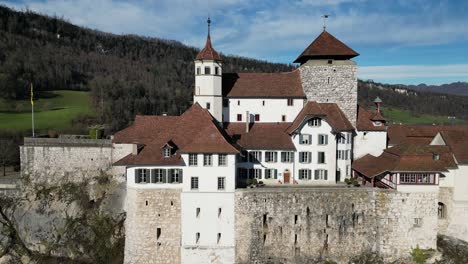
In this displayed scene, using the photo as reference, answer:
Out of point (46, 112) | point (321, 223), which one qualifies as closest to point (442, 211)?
point (321, 223)

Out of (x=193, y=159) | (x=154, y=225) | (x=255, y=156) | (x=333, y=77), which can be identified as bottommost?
(x=154, y=225)

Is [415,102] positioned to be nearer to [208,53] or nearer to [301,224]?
[208,53]

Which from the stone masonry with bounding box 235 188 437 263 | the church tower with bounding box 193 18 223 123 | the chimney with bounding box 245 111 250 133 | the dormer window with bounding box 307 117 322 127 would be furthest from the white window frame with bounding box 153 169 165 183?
the dormer window with bounding box 307 117 322 127

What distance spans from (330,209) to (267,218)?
5444mm

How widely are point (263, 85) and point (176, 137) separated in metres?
12.8

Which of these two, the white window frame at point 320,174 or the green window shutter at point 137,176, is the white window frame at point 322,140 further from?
the green window shutter at point 137,176

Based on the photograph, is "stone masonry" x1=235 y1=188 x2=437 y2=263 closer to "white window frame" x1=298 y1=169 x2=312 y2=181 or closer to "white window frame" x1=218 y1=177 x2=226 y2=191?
"white window frame" x1=218 y1=177 x2=226 y2=191

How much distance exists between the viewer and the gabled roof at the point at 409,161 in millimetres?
31781

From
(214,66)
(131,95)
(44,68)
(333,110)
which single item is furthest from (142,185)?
(44,68)

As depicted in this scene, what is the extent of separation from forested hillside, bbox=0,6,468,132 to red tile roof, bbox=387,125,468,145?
4872 centimetres

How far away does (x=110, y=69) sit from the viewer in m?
130

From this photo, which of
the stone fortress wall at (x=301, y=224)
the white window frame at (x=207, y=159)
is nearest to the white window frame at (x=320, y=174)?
the stone fortress wall at (x=301, y=224)

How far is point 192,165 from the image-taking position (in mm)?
31234

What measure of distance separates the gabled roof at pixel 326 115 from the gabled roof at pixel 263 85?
2.20 m
